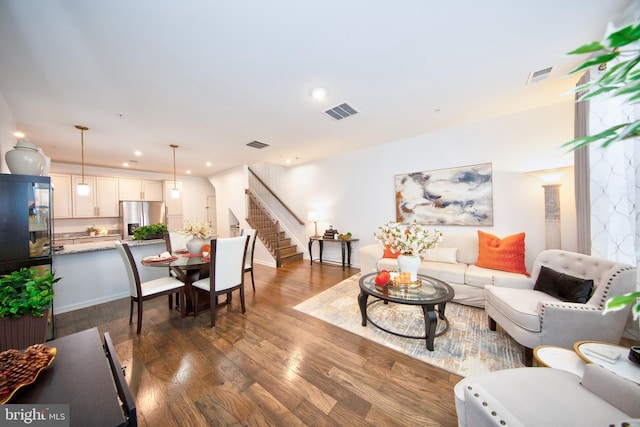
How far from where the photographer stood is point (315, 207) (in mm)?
→ 5719

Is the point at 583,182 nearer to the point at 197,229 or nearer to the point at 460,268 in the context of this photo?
the point at 460,268

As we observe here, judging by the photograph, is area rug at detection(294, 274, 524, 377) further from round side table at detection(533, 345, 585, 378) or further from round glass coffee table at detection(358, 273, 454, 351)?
round side table at detection(533, 345, 585, 378)

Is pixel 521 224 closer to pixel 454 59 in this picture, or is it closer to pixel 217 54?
pixel 454 59

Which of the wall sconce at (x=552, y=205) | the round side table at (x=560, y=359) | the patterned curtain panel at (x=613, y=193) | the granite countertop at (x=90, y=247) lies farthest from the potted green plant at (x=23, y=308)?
the wall sconce at (x=552, y=205)

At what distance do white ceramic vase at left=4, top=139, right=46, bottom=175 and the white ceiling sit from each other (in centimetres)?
66

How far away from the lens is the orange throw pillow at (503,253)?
9.62 feet

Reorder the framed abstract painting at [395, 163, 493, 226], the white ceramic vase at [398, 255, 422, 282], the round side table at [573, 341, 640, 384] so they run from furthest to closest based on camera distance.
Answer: the framed abstract painting at [395, 163, 493, 226] < the white ceramic vase at [398, 255, 422, 282] < the round side table at [573, 341, 640, 384]

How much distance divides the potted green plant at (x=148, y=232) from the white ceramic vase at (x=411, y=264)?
12.5 feet

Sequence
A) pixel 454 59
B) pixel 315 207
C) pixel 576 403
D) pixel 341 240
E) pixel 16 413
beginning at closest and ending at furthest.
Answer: pixel 16 413 → pixel 576 403 → pixel 454 59 → pixel 341 240 → pixel 315 207

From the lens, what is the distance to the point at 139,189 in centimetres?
616

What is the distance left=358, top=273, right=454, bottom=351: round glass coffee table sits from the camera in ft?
6.94

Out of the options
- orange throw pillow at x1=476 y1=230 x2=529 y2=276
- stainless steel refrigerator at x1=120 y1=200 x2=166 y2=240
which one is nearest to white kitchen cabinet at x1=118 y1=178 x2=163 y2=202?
stainless steel refrigerator at x1=120 y1=200 x2=166 y2=240

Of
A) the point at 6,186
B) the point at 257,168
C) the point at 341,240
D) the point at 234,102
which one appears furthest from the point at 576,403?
the point at 257,168

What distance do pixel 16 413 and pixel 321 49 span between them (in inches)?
105
